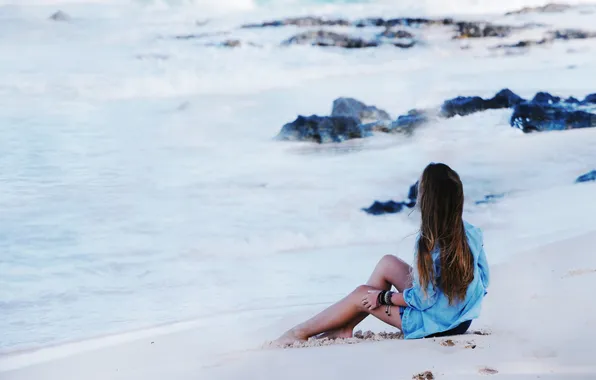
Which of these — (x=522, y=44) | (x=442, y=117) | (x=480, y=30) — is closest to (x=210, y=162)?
(x=442, y=117)

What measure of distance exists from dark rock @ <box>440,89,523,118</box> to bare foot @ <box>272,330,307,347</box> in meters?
1.09

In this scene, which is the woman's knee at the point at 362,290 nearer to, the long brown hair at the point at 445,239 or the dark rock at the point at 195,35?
the long brown hair at the point at 445,239

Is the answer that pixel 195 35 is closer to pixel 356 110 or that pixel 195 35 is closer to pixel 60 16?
pixel 60 16

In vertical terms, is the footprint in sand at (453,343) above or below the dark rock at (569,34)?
below

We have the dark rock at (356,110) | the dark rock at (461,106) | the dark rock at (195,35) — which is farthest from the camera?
the dark rock at (461,106)

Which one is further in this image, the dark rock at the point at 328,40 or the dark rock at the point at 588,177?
the dark rock at the point at 588,177

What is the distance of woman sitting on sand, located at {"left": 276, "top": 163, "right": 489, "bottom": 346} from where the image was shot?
2.50m

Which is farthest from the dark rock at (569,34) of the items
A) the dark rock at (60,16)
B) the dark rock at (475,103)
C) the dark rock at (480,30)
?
the dark rock at (60,16)

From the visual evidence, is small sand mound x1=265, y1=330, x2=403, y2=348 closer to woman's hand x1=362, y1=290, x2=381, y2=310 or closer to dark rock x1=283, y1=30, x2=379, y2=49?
woman's hand x1=362, y1=290, x2=381, y2=310

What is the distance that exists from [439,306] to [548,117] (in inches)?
48.4

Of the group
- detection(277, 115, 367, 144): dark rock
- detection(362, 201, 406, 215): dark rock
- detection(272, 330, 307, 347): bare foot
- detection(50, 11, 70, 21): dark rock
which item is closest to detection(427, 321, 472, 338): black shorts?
detection(272, 330, 307, 347): bare foot

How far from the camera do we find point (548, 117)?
11.2ft

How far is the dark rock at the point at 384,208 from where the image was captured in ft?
10.4

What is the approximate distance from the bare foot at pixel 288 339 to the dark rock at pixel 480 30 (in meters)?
1.38
